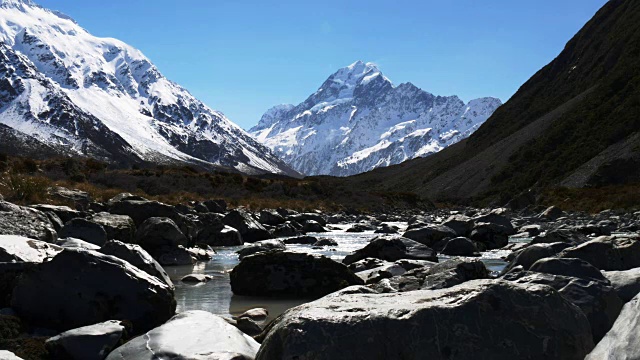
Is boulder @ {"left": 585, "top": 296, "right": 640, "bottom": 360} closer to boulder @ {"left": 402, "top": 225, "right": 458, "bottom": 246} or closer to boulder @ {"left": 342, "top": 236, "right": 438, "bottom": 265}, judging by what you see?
A: boulder @ {"left": 342, "top": 236, "right": 438, "bottom": 265}

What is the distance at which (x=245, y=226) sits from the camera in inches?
930

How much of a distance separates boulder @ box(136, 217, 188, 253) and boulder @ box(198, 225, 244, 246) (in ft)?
16.4

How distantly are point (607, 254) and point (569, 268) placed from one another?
3380mm

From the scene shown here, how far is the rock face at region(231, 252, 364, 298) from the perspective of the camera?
11.0m

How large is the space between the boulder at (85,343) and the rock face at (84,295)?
1022 millimetres

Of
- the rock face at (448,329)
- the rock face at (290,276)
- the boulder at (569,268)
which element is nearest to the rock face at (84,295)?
the rock face at (448,329)

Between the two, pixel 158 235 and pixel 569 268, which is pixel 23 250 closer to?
pixel 569 268

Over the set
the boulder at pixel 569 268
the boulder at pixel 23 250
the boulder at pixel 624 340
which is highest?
the boulder at pixel 23 250

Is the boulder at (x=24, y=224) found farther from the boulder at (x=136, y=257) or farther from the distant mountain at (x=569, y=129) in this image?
the distant mountain at (x=569, y=129)

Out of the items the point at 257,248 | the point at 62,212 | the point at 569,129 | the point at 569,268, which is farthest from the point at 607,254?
the point at 569,129

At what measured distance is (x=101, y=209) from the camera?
22.5 metres

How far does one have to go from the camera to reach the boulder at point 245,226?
23.5m

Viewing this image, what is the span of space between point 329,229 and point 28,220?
2128cm

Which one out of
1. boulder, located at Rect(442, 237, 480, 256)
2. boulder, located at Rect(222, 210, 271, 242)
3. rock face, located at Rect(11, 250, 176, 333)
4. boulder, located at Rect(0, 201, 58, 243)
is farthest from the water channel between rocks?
boulder, located at Rect(222, 210, 271, 242)
